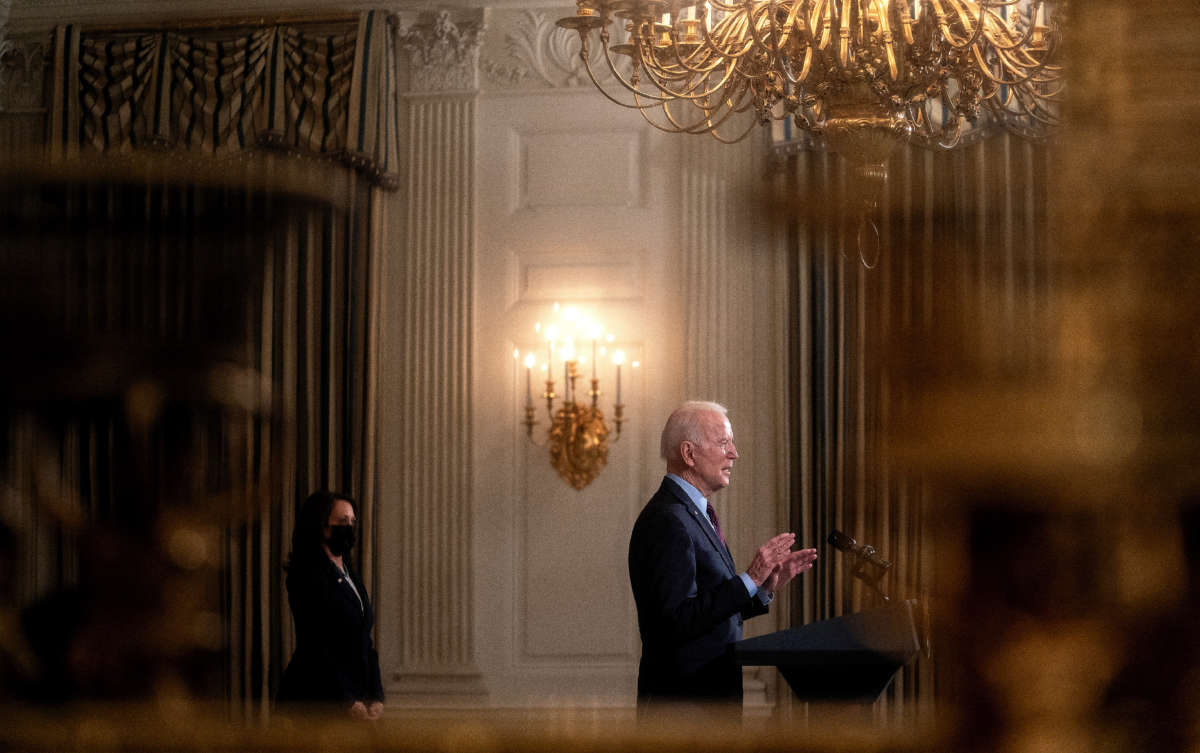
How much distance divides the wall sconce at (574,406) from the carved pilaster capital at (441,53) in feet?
4.39

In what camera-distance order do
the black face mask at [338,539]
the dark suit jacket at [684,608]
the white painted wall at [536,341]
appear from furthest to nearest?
the white painted wall at [536,341] < the black face mask at [338,539] < the dark suit jacket at [684,608]

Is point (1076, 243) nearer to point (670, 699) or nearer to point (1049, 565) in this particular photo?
point (1049, 565)

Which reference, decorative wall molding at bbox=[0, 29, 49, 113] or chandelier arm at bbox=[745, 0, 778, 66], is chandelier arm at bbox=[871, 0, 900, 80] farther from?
decorative wall molding at bbox=[0, 29, 49, 113]

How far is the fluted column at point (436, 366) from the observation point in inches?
255

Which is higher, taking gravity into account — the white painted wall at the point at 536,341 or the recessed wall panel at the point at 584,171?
the recessed wall panel at the point at 584,171

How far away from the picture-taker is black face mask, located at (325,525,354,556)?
14.7 feet

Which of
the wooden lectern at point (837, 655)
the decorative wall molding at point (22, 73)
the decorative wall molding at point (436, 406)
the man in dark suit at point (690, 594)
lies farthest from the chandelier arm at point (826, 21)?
the decorative wall molding at point (22, 73)

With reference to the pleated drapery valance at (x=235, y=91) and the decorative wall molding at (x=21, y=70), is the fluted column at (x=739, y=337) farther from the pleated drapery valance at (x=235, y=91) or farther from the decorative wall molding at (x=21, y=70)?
the decorative wall molding at (x=21, y=70)

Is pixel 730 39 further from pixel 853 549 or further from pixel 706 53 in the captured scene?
pixel 853 549

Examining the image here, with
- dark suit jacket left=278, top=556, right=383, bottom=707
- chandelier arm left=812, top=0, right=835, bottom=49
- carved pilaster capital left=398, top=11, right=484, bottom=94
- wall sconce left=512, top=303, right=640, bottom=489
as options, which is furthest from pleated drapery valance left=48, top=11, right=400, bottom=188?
chandelier arm left=812, top=0, right=835, bottom=49

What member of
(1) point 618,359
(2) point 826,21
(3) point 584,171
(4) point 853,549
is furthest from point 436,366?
(4) point 853,549

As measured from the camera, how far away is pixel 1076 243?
0.76 m

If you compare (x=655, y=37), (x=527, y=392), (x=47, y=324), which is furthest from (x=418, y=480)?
(x=47, y=324)

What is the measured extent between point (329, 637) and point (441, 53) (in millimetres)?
3491
